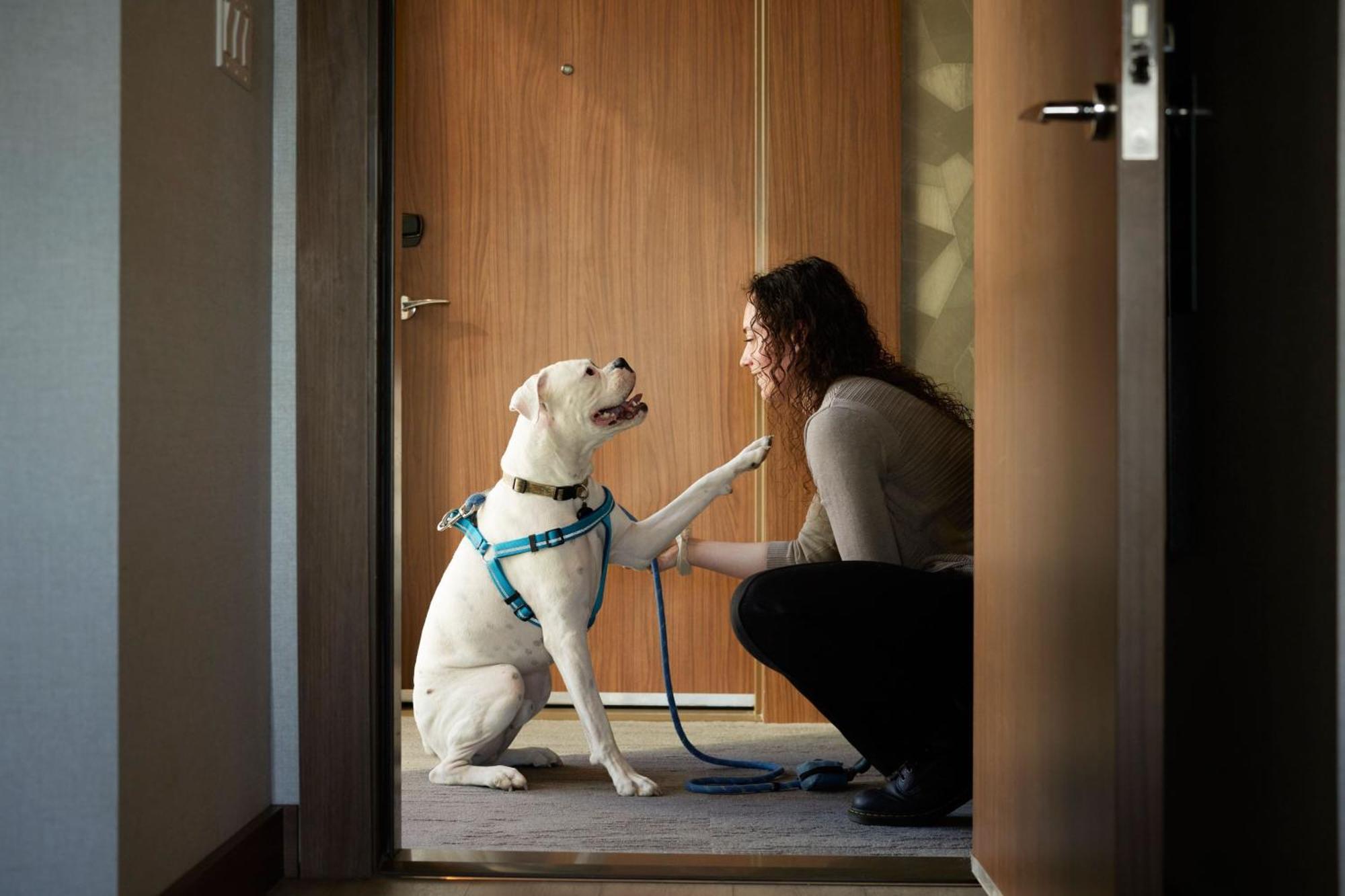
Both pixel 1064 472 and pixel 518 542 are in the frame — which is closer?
pixel 1064 472

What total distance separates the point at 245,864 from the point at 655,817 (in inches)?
30.8

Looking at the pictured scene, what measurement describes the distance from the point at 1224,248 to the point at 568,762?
5.97 ft

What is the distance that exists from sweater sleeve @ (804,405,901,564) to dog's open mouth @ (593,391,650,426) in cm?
43

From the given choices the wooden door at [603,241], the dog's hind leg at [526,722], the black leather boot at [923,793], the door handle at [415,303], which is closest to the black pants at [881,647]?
the black leather boot at [923,793]

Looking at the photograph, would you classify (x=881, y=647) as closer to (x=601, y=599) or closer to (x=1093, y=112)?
(x=601, y=599)

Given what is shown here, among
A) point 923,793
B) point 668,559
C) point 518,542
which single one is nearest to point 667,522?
point 668,559

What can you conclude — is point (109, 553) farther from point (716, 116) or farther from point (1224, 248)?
point (716, 116)

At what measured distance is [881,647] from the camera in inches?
81.4

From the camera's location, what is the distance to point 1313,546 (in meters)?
1.11

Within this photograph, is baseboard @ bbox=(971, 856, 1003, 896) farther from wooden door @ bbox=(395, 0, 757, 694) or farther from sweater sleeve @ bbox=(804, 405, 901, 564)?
wooden door @ bbox=(395, 0, 757, 694)

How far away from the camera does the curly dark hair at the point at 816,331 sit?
243cm

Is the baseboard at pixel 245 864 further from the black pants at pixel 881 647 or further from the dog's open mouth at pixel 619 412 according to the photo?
the dog's open mouth at pixel 619 412

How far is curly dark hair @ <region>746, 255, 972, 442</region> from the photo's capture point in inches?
95.6

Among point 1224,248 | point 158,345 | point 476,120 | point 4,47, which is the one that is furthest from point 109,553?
point 476,120
